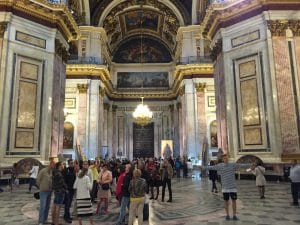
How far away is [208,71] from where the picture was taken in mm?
21172

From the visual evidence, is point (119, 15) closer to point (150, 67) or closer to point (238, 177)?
point (150, 67)

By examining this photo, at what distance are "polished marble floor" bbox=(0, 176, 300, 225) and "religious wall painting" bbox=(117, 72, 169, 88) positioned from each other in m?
20.9

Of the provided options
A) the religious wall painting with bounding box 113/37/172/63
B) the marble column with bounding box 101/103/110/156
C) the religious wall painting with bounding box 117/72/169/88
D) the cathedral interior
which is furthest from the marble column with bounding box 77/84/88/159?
the religious wall painting with bounding box 113/37/172/63

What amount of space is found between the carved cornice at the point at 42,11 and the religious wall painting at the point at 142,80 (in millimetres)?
14830

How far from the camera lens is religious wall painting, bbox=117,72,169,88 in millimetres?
29234

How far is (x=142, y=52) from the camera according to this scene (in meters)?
30.0

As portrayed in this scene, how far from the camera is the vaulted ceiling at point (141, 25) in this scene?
882 inches

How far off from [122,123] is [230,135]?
1730 centimetres

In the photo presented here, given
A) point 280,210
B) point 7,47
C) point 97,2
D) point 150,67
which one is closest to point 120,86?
point 150,67

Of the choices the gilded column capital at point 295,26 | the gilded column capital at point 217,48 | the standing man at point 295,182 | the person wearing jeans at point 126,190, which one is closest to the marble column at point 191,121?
the gilded column capital at point 217,48

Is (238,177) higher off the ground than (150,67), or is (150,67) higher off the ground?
(150,67)

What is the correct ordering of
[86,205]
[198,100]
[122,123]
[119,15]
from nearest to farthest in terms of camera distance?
[86,205], [198,100], [119,15], [122,123]

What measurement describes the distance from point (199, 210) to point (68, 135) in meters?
15.6

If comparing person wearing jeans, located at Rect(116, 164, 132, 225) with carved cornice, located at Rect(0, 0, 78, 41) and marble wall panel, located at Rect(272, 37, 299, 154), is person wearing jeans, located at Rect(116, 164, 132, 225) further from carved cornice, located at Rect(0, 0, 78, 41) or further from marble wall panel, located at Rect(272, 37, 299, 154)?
carved cornice, located at Rect(0, 0, 78, 41)
